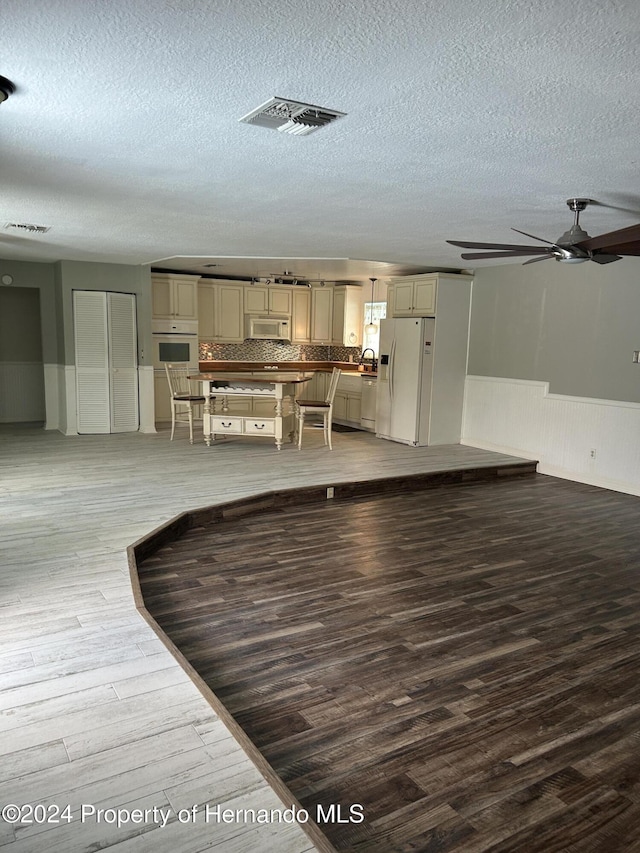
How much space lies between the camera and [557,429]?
705cm

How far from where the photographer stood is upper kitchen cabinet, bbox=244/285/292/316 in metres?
9.88

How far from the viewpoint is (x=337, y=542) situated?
4.68 m

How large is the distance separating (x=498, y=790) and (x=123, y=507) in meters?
3.61

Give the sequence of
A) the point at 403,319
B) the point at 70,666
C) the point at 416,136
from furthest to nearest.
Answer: the point at 403,319 → the point at 416,136 → the point at 70,666

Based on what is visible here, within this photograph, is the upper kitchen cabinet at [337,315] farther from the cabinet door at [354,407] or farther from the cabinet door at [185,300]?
the cabinet door at [185,300]

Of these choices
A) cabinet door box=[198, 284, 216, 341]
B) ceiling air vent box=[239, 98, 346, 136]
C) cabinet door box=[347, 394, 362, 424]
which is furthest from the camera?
cabinet door box=[347, 394, 362, 424]

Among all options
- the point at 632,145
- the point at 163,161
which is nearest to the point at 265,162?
the point at 163,161

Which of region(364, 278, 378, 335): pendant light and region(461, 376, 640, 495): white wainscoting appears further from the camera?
region(364, 278, 378, 335): pendant light

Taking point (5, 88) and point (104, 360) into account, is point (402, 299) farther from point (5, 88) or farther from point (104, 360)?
point (5, 88)

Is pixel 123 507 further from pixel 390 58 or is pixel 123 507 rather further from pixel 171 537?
pixel 390 58

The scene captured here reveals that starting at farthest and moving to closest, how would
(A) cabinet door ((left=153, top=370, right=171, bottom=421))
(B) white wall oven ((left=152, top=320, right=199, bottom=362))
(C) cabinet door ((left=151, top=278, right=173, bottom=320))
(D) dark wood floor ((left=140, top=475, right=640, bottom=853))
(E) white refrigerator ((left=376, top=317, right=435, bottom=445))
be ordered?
1. (A) cabinet door ((left=153, top=370, right=171, bottom=421))
2. (B) white wall oven ((left=152, top=320, right=199, bottom=362))
3. (C) cabinet door ((left=151, top=278, right=173, bottom=320))
4. (E) white refrigerator ((left=376, top=317, right=435, bottom=445))
5. (D) dark wood floor ((left=140, top=475, right=640, bottom=853))

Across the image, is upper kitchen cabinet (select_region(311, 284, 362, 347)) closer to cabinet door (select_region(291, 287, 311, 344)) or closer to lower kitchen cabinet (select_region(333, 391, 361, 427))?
cabinet door (select_region(291, 287, 311, 344))

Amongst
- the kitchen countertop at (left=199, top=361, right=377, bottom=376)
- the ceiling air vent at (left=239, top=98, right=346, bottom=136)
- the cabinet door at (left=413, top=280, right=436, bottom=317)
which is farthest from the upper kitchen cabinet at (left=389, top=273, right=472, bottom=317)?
the ceiling air vent at (left=239, top=98, right=346, bottom=136)

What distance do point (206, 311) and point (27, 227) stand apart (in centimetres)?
409
